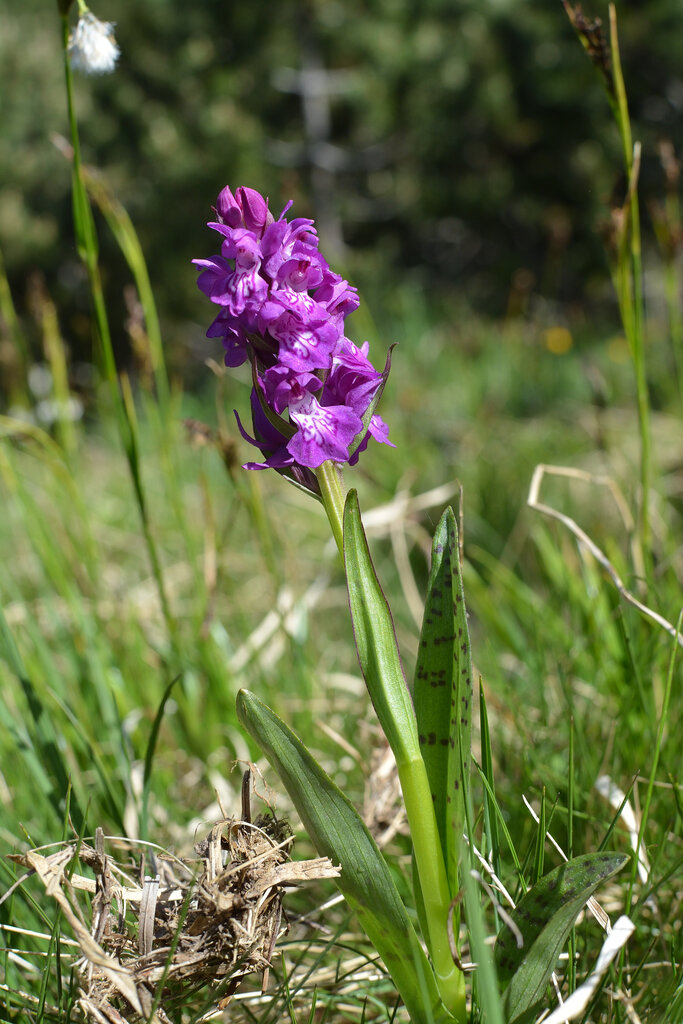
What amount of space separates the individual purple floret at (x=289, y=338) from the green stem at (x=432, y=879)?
1.00 ft

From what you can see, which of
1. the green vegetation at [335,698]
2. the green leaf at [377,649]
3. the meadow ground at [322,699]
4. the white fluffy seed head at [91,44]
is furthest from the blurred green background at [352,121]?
the green leaf at [377,649]

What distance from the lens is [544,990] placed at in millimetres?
735

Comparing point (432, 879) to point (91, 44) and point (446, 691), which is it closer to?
point (446, 691)

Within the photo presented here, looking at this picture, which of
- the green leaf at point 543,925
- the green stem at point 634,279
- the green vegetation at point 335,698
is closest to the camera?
the green leaf at point 543,925

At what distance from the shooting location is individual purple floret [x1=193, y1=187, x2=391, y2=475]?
2.36 ft

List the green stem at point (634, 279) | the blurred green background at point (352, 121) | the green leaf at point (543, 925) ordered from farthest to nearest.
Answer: the blurred green background at point (352, 121) < the green stem at point (634, 279) < the green leaf at point (543, 925)

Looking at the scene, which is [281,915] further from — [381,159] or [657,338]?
[381,159]

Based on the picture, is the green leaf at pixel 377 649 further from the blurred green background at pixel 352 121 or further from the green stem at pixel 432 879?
the blurred green background at pixel 352 121

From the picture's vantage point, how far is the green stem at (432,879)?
0.74m

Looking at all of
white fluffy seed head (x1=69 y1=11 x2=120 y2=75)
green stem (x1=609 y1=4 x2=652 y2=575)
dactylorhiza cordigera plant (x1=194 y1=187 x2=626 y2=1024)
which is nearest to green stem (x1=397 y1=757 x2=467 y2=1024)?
dactylorhiza cordigera plant (x1=194 y1=187 x2=626 y2=1024)

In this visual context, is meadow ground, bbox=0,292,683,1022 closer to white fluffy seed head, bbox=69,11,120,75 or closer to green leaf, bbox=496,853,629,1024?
green leaf, bbox=496,853,629,1024

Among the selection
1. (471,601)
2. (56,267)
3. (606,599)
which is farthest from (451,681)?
(56,267)

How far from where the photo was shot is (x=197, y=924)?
30.9 inches

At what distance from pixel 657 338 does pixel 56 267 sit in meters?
10.2
